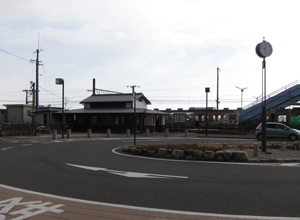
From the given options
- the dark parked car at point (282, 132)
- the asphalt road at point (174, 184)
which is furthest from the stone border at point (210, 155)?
the dark parked car at point (282, 132)

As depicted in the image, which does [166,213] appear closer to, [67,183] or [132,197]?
[132,197]

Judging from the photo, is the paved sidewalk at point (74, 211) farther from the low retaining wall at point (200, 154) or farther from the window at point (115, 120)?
the window at point (115, 120)

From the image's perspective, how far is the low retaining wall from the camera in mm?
10733

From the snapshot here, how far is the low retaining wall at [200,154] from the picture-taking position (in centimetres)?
1073

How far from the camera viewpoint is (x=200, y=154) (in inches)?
441

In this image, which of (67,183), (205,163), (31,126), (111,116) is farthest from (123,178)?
(111,116)

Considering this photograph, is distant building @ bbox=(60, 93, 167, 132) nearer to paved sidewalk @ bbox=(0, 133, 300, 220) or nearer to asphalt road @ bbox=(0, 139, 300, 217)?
asphalt road @ bbox=(0, 139, 300, 217)

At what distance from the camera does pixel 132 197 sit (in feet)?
19.2

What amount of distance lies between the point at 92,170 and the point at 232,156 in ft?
17.8

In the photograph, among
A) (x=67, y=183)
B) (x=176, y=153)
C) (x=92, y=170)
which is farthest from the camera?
(x=176, y=153)

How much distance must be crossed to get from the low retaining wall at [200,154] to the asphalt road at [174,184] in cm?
79

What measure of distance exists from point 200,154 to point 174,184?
14.7 feet

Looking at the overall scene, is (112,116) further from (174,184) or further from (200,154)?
(174,184)

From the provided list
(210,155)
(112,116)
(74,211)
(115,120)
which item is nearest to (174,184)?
(74,211)
